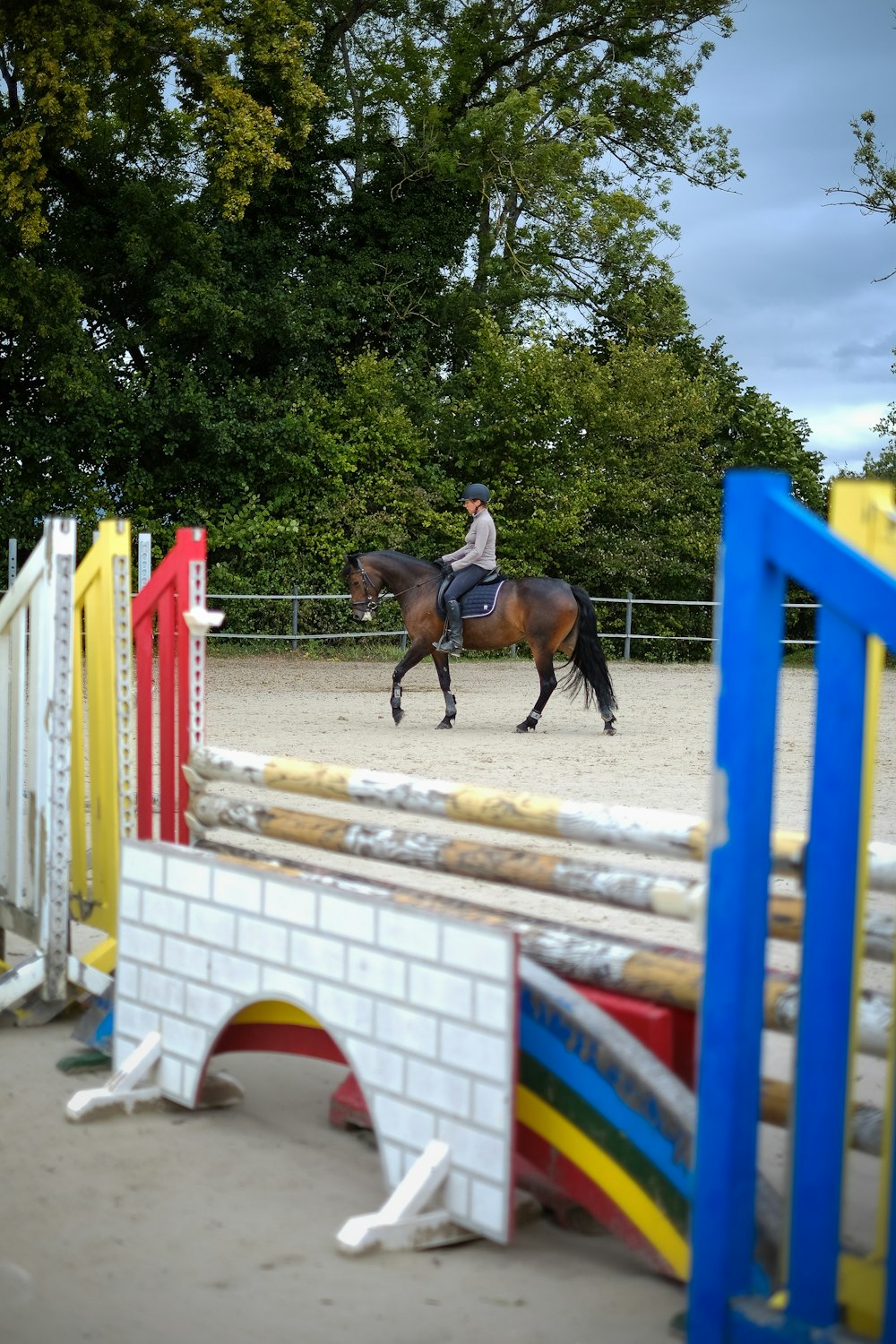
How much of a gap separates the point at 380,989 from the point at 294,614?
16.5 meters

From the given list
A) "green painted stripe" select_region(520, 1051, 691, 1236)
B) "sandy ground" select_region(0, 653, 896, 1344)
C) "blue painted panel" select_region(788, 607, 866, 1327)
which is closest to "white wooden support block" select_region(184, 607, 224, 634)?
"sandy ground" select_region(0, 653, 896, 1344)

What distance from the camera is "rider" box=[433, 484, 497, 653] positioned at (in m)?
11.9

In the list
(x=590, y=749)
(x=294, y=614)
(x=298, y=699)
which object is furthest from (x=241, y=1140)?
(x=294, y=614)

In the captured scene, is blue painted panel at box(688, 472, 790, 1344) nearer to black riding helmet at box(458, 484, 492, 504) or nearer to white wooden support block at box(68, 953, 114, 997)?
white wooden support block at box(68, 953, 114, 997)

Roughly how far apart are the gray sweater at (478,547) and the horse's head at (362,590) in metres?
0.74

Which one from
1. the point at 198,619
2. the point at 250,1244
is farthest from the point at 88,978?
the point at 250,1244

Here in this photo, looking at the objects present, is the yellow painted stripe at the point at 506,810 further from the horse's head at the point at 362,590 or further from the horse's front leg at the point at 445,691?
the horse's head at the point at 362,590

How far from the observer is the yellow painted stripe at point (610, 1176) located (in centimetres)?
246

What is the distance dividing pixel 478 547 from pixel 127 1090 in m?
8.93

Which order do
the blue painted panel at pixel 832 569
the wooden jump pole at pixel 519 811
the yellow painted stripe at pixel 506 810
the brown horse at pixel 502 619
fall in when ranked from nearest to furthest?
the blue painted panel at pixel 832 569, the wooden jump pole at pixel 519 811, the yellow painted stripe at pixel 506 810, the brown horse at pixel 502 619

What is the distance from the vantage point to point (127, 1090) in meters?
3.36

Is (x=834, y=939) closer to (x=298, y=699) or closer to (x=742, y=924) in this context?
(x=742, y=924)

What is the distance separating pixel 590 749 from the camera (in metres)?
10.7

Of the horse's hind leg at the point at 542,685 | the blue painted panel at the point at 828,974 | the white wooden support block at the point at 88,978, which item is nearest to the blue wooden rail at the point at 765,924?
the blue painted panel at the point at 828,974
